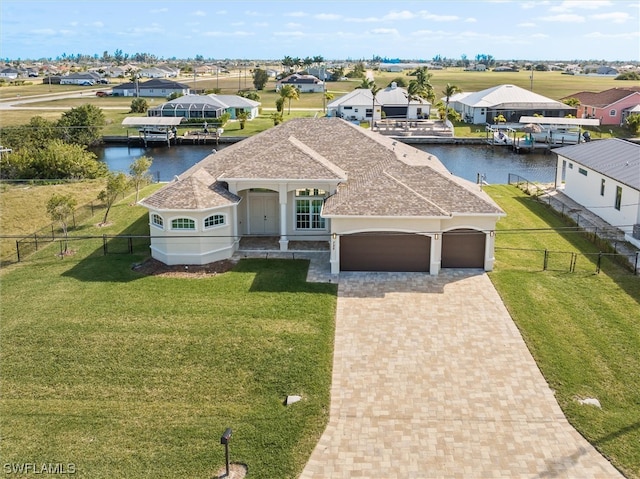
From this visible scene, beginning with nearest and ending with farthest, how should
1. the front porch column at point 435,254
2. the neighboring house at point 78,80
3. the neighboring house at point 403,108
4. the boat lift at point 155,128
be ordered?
the front porch column at point 435,254
the boat lift at point 155,128
the neighboring house at point 403,108
the neighboring house at point 78,80

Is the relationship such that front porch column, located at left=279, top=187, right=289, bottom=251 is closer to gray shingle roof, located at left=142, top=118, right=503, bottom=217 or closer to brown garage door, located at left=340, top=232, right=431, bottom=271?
gray shingle roof, located at left=142, top=118, right=503, bottom=217

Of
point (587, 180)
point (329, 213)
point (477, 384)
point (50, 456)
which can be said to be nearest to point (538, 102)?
point (587, 180)

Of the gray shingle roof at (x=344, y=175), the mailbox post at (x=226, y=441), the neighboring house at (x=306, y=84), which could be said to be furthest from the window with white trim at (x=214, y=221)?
the neighboring house at (x=306, y=84)

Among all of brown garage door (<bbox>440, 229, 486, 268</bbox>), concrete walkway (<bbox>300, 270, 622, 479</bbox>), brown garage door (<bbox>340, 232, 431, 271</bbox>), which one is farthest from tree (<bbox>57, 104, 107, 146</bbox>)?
concrete walkway (<bbox>300, 270, 622, 479</bbox>)

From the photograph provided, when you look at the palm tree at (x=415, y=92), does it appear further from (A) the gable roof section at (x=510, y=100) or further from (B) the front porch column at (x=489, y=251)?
(B) the front porch column at (x=489, y=251)

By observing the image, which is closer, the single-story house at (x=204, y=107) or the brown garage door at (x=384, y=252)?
the brown garage door at (x=384, y=252)

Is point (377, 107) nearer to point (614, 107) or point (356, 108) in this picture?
point (356, 108)
